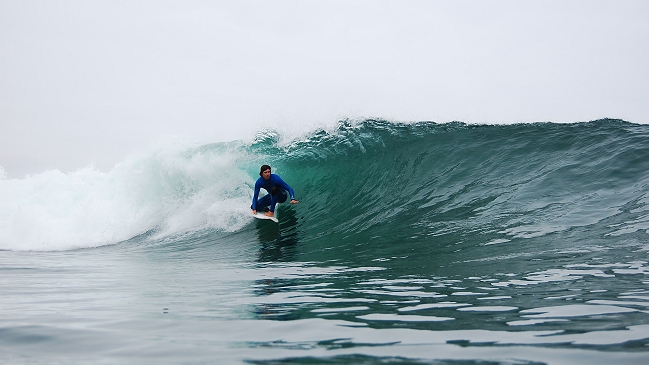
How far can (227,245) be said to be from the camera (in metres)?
10.1

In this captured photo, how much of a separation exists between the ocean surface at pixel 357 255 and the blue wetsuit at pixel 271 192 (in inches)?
20.2

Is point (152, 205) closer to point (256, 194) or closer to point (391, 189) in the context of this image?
point (256, 194)

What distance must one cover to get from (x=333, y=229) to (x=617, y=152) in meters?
5.96

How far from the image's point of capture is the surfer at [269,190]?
1084cm

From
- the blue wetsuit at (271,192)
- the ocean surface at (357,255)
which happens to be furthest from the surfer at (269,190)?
the ocean surface at (357,255)

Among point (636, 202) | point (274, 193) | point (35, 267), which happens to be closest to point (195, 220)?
point (274, 193)

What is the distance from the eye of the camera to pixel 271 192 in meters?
11.2

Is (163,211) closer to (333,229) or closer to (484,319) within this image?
(333,229)

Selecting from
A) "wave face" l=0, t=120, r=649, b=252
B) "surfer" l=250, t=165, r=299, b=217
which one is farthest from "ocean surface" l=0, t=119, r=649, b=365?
"surfer" l=250, t=165, r=299, b=217

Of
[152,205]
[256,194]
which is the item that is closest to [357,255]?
[256,194]

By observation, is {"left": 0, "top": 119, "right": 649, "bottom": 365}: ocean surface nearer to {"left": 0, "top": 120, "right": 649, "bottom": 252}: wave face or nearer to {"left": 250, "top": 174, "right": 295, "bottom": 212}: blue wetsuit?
{"left": 0, "top": 120, "right": 649, "bottom": 252}: wave face

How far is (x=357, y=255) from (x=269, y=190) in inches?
162

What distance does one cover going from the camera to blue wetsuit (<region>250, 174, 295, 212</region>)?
11.0 m

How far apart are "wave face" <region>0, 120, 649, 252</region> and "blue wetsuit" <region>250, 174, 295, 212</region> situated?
55cm
